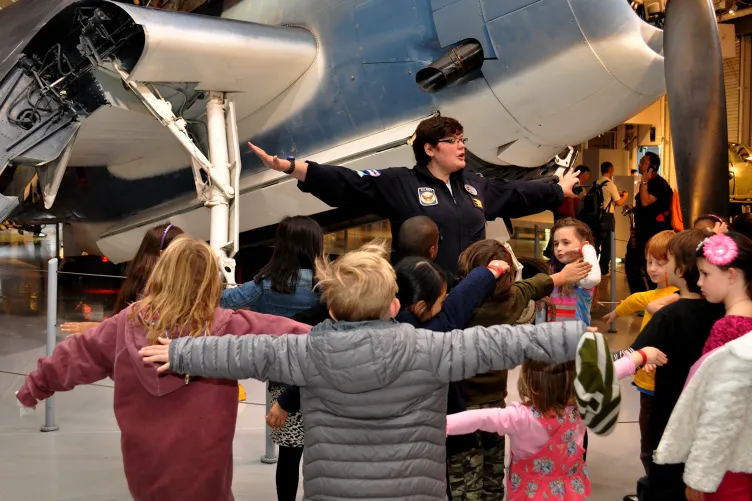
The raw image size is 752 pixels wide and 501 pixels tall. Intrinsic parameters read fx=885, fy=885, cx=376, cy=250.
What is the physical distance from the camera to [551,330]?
2.43 metres

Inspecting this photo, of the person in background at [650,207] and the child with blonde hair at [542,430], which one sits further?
the person in background at [650,207]

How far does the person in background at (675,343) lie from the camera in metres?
3.12

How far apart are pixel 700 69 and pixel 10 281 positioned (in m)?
9.44

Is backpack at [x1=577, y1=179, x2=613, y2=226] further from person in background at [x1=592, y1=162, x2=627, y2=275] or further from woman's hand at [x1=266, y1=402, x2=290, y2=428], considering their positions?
woman's hand at [x1=266, y1=402, x2=290, y2=428]

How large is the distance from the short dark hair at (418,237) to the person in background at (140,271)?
3.12ft

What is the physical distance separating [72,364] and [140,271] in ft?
2.99

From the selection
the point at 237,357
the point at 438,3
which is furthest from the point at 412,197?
the point at 438,3

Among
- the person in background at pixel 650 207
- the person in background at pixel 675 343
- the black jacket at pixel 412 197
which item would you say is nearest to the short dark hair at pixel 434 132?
the black jacket at pixel 412 197

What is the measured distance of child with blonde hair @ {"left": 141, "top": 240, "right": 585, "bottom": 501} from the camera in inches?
95.5

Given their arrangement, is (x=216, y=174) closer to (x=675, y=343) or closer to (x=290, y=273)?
(x=290, y=273)


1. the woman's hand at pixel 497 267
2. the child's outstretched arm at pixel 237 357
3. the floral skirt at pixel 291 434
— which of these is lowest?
the floral skirt at pixel 291 434

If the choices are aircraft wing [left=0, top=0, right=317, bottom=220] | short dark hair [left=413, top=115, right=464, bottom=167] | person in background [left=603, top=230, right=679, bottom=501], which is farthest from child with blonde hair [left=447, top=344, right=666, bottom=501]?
aircraft wing [left=0, top=0, right=317, bottom=220]

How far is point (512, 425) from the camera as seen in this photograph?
9.70 feet

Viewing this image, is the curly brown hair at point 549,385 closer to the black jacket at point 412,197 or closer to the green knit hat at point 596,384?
the green knit hat at point 596,384
